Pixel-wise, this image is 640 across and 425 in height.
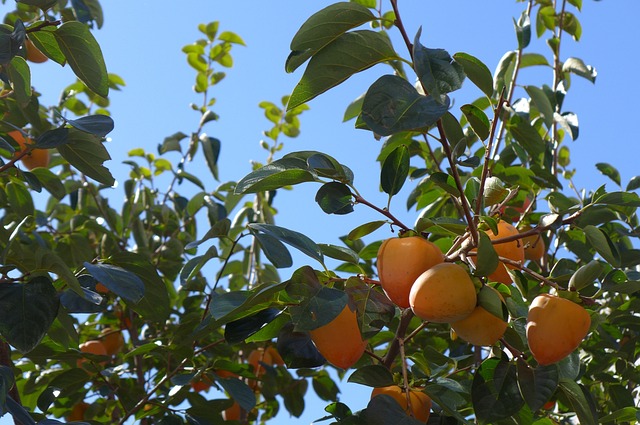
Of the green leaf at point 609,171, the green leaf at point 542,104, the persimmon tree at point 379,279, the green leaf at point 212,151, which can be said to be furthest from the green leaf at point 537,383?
the green leaf at point 212,151

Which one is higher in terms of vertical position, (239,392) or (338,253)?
(338,253)

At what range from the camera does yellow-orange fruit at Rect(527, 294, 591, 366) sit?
43.6 inches

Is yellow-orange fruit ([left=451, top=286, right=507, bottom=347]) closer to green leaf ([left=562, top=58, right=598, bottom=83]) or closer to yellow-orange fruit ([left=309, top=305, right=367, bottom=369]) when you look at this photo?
yellow-orange fruit ([left=309, top=305, right=367, bottom=369])

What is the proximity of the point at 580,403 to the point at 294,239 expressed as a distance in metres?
0.52

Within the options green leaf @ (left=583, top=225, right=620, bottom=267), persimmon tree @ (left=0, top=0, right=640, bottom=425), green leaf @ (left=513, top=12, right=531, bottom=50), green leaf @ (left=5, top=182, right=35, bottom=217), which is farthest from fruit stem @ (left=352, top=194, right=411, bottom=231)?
green leaf @ (left=5, top=182, right=35, bottom=217)

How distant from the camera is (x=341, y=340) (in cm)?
112

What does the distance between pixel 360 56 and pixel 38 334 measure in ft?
2.02

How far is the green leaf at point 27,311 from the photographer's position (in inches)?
46.4

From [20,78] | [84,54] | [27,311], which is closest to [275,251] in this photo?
[27,311]

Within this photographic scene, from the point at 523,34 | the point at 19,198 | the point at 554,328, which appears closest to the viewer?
the point at 554,328

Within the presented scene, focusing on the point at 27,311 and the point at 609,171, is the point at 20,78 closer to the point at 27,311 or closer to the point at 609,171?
the point at 27,311

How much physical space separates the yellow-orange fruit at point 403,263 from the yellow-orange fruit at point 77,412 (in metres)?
1.33

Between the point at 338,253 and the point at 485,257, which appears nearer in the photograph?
the point at 485,257

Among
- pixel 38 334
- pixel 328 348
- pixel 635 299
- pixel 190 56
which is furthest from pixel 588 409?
pixel 190 56
